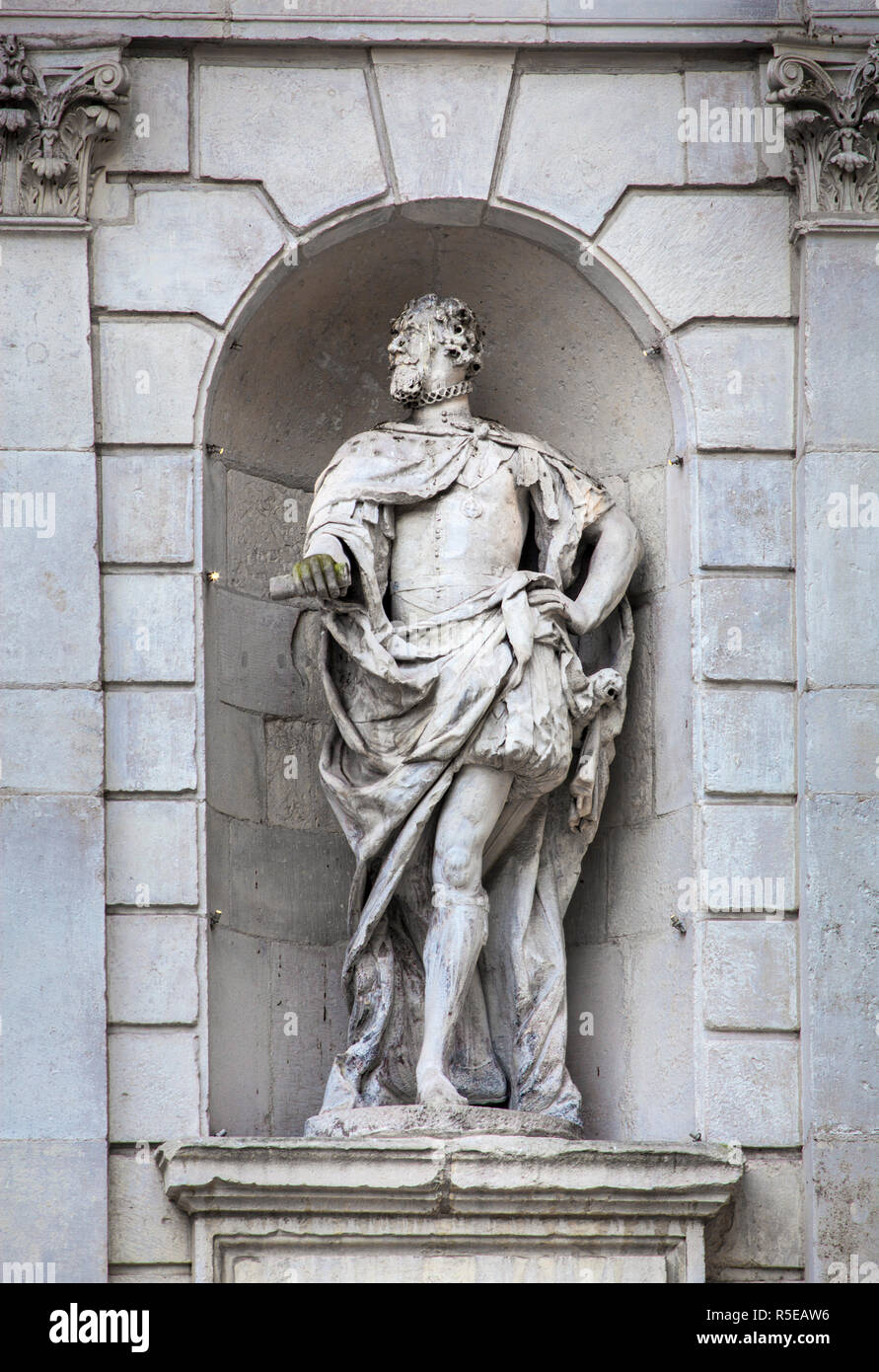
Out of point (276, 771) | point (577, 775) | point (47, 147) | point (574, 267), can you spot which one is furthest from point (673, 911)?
point (47, 147)

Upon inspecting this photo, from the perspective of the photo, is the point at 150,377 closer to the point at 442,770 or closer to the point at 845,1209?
the point at 442,770

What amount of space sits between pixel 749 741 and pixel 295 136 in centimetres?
286

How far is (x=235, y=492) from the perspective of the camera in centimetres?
1184

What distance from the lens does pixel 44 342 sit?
37.1 feet

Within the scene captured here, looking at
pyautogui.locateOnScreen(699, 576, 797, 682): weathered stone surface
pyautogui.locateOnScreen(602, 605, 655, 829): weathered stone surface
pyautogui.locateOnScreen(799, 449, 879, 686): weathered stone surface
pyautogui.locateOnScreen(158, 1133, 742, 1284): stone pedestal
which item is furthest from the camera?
pyautogui.locateOnScreen(602, 605, 655, 829): weathered stone surface

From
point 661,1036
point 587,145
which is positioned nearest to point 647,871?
point 661,1036

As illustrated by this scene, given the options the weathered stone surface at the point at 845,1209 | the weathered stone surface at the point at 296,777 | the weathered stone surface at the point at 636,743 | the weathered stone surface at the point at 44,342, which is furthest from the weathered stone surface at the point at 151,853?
the weathered stone surface at the point at 845,1209

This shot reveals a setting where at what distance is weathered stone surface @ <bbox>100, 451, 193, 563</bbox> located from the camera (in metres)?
11.2

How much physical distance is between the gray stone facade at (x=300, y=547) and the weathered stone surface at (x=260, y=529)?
0.02 metres

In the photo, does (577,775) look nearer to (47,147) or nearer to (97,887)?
(97,887)

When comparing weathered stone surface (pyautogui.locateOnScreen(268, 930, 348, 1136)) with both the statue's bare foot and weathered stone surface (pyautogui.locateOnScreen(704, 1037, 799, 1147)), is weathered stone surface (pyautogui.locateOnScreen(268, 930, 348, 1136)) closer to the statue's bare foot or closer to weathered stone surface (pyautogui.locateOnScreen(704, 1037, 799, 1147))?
the statue's bare foot

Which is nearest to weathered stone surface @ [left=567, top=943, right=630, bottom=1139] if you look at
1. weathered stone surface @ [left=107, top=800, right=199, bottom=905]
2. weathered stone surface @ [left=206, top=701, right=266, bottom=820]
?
weathered stone surface @ [left=206, top=701, right=266, bottom=820]

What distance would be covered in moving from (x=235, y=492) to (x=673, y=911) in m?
2.33

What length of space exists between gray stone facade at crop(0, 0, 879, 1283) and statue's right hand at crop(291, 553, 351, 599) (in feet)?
1.65
